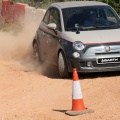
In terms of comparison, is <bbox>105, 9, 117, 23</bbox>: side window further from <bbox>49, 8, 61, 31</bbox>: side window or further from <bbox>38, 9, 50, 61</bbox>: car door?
<bbox>38, 9, 50, 61</bbox>: car door

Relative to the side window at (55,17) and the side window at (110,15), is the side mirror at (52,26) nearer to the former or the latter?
the side window at (55,17)

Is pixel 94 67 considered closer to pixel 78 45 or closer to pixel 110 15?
pixel 78 45

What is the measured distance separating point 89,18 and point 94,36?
1006mm

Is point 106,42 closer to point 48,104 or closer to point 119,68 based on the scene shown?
point 119,68

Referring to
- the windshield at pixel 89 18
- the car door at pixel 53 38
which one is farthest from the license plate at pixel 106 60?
the car door at pixel 53 38

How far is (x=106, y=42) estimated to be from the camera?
12.0 meters

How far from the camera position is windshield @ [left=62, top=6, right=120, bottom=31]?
1291 cm

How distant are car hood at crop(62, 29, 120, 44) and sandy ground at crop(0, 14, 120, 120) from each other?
85 cm

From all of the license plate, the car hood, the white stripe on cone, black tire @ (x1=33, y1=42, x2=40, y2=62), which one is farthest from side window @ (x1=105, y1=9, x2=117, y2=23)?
the white stripe on cone

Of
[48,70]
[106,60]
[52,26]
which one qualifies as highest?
[52,26]

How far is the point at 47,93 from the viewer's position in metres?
10.9

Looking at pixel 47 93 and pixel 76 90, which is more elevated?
pixel 76 90

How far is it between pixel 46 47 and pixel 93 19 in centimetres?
150

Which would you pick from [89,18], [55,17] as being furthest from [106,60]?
[55,17]
